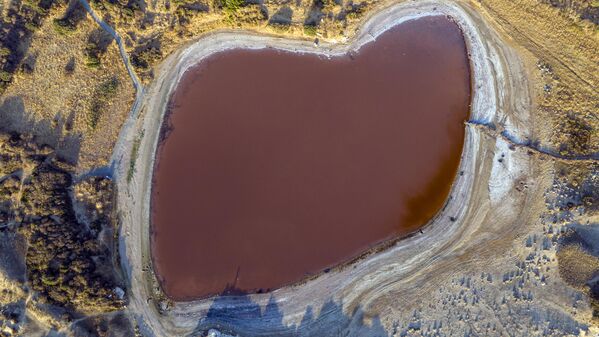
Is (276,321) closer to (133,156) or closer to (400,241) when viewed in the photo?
(400,241)

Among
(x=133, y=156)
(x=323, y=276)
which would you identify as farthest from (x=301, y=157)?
(x=133, y=156)

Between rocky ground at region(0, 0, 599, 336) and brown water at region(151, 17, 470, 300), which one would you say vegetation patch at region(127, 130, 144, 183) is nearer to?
rocky ground at region(0, 0, 599, 336)

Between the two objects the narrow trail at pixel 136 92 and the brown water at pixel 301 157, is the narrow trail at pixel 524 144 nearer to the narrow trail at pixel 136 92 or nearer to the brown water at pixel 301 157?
the brown water at pixel 301 157

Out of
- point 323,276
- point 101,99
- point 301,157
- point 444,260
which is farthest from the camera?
point 301,157

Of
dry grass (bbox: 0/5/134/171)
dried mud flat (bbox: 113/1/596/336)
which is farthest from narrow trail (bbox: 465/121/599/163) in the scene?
dry grass (bbox: 0/5/134/171)

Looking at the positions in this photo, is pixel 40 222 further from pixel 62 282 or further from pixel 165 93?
pixel 165 93

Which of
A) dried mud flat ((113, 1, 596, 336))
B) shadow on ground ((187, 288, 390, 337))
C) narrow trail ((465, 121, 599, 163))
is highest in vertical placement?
narrow trail ((465, 121, 599, 163))

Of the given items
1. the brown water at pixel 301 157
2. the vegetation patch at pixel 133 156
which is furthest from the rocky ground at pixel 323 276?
the brown water at pixel 301 157
